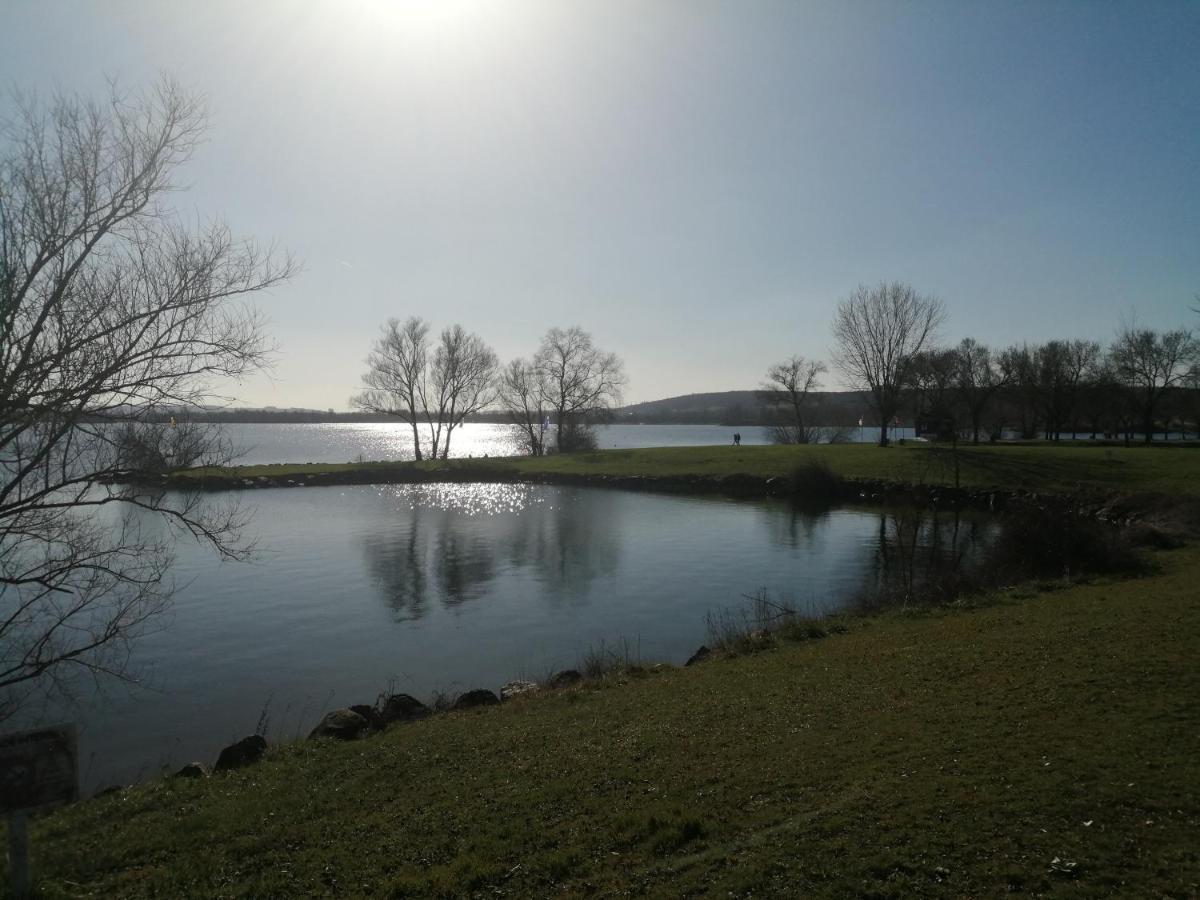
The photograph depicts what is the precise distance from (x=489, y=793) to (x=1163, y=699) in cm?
625

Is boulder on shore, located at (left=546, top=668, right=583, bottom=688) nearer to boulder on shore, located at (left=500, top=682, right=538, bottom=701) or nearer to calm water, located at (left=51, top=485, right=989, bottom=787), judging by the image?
boulder on shore, located at (left=500, top=682, right=538, bottom=701)

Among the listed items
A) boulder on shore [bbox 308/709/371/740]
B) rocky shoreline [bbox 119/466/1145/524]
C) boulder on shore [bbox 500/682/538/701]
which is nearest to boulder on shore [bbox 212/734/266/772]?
boulder on shore [bbox 308/709/371/740]

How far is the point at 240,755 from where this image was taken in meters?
8.66

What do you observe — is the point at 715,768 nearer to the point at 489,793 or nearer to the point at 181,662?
the point at 489,793

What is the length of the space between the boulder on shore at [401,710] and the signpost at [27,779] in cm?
519

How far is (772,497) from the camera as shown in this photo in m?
38.6

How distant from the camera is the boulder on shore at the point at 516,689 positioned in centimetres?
1075

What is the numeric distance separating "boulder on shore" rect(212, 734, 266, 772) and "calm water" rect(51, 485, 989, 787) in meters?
1.16

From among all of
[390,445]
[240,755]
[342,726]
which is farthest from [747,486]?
[390,445]

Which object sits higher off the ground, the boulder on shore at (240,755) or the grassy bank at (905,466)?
the grassy bank at (905,466)

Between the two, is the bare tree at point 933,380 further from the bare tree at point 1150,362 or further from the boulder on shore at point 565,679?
the boulder on shore at point 565,679

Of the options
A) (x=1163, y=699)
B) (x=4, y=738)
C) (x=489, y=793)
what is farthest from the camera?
(x=1163, y=699)

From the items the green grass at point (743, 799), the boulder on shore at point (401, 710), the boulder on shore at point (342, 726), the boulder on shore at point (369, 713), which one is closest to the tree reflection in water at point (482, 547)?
the boulder on shore at point (401, 710)

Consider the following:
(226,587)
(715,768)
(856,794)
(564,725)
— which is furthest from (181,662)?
(856,794)
